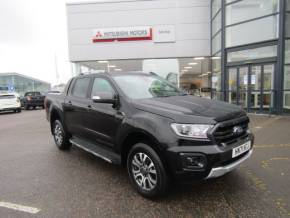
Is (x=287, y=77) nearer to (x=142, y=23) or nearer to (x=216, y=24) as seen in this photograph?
(x=216, y=24)

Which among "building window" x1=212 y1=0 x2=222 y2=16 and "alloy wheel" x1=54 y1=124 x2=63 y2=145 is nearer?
"alloy wheel" x1=54 y1=124 x2=63 y2=145

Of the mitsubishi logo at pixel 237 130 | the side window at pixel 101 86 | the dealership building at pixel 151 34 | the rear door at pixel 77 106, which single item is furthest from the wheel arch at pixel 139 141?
the dealership building at pixel 151 34

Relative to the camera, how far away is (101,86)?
13.4 ft

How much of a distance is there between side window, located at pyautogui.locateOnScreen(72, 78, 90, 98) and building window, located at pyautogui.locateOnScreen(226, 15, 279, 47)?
8.97m

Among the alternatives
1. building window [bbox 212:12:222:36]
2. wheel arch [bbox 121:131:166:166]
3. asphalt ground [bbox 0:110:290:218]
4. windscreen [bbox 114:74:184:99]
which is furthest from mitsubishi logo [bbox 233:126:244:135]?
building window [bbox 212:12:222:36]

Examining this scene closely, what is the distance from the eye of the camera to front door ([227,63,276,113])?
1020 centimetres

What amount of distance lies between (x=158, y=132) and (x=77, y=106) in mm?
2326

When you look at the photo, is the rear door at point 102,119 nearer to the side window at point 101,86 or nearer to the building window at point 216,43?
the side window at point 101,86

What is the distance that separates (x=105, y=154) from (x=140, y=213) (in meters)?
1.25

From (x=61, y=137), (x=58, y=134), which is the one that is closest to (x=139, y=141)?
(x=61, y=137)

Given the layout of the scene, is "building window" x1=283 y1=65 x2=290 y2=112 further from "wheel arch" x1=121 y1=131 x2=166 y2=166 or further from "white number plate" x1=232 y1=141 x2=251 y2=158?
"wheel arch" x1=121 y1=131 x2=166 y2=166

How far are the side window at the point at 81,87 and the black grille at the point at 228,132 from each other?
2.72 meters

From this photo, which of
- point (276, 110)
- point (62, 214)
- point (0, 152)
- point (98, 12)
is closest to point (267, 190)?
point (62, 214)

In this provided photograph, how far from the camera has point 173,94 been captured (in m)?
4.02
